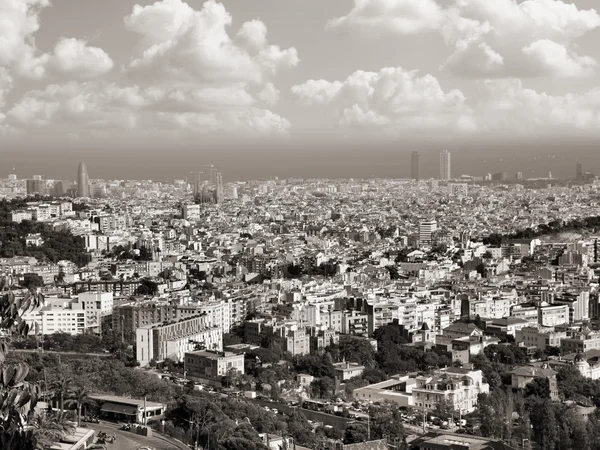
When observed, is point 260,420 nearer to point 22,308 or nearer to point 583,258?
point 22,308

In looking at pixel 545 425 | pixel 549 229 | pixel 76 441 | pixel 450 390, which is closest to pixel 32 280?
pixel 450 390

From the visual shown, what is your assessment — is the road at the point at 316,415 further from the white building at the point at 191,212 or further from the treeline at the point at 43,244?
the white building at the point at 191,212

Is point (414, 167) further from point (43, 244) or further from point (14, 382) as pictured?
point (14, 382)

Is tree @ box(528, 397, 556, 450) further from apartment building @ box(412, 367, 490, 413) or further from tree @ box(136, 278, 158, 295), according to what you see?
tree @ box(136, 278, 158, 295)

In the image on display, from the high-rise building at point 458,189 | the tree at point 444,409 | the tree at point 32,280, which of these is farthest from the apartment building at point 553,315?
the high-rise building at point 458,189

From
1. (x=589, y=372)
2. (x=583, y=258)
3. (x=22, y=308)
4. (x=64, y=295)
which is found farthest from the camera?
(x=583, y=258)

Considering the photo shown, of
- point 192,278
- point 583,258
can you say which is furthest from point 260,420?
point 583,258

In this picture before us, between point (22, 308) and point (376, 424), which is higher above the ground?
point (22, 308)
